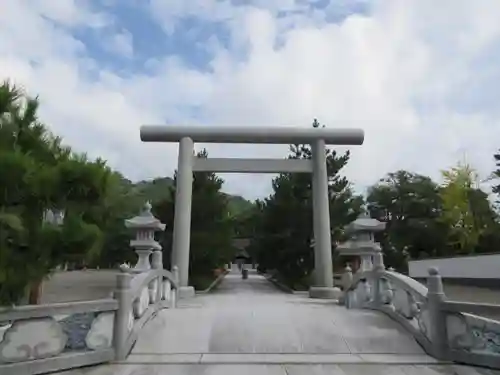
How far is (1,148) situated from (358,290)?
19.8 feet

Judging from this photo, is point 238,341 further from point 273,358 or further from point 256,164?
point 256,164

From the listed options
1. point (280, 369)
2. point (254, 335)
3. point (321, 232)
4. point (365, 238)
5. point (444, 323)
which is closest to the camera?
point (280, 369)

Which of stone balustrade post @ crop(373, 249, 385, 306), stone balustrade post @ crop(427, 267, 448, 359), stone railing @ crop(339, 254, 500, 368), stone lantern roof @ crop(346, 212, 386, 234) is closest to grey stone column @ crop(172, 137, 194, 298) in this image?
stone lantern roof @ crop(346, 212, 386, 234)

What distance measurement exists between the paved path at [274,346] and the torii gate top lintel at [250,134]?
5.62 metres

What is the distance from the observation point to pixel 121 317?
456 centimetres

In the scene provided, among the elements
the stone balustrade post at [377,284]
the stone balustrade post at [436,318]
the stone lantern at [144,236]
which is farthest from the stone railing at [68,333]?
the stone lantern at [144,236]

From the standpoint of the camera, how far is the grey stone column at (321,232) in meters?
11.0

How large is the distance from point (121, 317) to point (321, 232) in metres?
7.41

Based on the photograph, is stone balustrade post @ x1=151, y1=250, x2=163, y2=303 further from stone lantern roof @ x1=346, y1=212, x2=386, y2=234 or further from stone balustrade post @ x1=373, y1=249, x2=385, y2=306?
stone lantern roof @ x1=346, y1=212, x2=386, y2=234

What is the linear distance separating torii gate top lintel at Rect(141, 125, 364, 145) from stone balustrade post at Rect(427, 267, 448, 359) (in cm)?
704

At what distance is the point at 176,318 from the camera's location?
623 cm

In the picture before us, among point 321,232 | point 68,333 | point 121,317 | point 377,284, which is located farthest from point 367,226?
point 68,333

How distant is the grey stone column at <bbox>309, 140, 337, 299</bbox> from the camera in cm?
1104

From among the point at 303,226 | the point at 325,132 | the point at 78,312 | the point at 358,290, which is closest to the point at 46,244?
the point at 78,312
